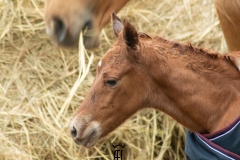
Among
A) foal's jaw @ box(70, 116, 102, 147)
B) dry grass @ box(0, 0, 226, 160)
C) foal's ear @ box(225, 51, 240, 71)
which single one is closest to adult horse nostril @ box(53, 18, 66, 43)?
foal's jaw @ box(70, 116, 102, 147)

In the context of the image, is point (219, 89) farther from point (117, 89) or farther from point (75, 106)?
point (75, 106)

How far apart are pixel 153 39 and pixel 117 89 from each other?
0.28 m

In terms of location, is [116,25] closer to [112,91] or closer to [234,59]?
[112,91]

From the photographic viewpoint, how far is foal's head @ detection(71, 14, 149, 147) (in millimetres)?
2504

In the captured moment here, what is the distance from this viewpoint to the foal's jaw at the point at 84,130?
2.49 meters

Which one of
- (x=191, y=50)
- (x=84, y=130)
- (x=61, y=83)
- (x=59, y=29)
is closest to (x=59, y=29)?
(x=59, y=29)

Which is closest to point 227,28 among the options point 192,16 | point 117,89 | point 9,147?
point 192,16

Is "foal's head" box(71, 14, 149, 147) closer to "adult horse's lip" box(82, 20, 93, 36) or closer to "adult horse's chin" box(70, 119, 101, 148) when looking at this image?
"adult horse's chin" box(70, 119, 101, 148)

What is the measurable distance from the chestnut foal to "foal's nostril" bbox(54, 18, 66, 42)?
22cm

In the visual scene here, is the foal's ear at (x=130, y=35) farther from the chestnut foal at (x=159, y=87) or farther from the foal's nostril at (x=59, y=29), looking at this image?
the foal's nostril at (x=59, y=29)

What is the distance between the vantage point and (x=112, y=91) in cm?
252

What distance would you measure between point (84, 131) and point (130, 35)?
0.44m

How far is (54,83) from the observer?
3.93m

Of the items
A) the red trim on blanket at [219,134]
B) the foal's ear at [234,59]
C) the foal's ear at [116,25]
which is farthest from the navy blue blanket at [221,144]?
the foal's ear at [116,25]
